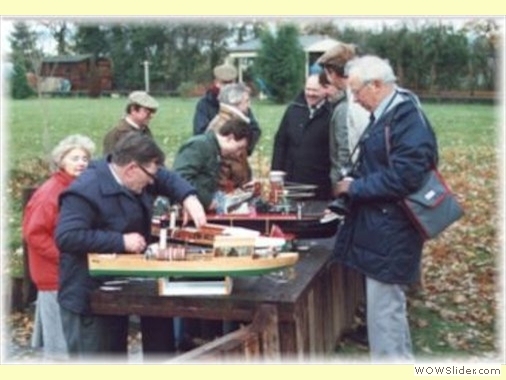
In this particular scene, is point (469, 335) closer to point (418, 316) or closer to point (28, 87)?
point (418, 316)

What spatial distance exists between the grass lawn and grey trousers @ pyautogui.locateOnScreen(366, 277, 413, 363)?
2.35ft

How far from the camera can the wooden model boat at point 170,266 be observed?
3.22 m

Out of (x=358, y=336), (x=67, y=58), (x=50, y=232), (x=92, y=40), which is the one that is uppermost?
(x=92, y=40)

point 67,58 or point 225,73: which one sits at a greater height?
point 67,58

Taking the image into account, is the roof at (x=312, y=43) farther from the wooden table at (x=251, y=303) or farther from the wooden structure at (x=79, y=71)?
the wooden table at (x=251, y=303)

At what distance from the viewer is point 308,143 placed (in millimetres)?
5395

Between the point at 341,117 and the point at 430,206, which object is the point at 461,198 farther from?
the point at 430,206

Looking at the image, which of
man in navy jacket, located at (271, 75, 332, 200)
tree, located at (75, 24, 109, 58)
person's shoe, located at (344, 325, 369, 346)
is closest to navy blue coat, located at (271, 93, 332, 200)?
man in navy jacket, located at (271, 75, 332, 200)

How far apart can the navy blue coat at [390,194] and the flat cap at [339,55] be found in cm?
113

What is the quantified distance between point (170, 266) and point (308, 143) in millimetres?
2361

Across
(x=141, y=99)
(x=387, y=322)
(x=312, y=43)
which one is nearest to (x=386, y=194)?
(x=387, y=322)

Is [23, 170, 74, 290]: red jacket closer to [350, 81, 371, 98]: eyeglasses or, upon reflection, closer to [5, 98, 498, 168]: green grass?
[5, 98, 498, 168]: green grass

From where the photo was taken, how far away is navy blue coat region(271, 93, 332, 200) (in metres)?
5.37

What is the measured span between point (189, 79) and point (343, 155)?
232cm
